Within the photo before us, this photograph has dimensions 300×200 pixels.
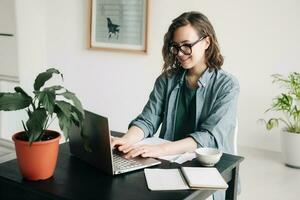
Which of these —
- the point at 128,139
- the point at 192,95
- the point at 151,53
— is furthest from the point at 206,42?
the point at 151,53

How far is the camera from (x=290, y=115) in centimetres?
298

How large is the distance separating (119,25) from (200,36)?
2.00m

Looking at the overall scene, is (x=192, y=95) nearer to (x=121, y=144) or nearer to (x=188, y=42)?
(x=188, y=42)

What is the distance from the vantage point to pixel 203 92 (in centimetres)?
175

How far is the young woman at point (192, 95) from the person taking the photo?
1.62m

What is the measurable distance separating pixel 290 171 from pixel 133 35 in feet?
6.10

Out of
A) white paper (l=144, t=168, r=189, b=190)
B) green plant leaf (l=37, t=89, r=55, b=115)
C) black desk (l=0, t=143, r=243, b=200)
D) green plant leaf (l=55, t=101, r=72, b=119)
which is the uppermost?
green plant leaf (l=37, t=89, r=55, b=115)

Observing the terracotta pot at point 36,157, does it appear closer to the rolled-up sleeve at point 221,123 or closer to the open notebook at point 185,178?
the open notebook at point 185,178

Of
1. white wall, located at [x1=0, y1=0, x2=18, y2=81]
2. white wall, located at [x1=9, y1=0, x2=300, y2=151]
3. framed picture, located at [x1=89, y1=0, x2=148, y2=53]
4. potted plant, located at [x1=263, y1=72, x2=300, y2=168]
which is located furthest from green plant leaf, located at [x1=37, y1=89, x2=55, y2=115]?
white wall, located at [x1=0, y1=0, x2=18, y2=81]

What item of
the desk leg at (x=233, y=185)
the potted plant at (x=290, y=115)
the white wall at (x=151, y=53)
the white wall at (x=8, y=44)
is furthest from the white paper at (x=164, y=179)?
the white wall at (x=8, y=44)

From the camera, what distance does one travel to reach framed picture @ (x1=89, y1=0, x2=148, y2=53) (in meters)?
3.51

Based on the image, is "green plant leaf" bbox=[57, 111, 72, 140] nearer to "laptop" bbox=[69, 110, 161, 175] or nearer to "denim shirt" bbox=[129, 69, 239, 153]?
"laptop" bbox=[69, 110, 161, 175]

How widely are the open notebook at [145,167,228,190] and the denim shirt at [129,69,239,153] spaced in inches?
12.9

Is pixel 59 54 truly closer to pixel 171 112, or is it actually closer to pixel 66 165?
pixel 171 112
